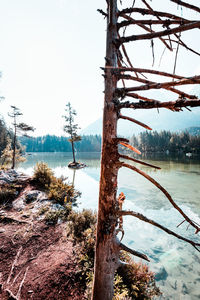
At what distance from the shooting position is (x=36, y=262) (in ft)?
13.1

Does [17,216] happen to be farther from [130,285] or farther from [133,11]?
[133,11]

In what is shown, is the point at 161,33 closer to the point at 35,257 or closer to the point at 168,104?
the point at 168,104

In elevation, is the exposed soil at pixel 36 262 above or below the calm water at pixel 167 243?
above

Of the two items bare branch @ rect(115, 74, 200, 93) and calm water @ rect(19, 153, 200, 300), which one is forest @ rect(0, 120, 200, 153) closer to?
calm water @ rect(19, 153, 200, 300)

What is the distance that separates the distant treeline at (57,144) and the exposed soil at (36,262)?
12018 centimetres

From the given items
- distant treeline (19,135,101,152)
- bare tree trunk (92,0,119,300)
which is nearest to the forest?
distant treeline (19,135,101,152)

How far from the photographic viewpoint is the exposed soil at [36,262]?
3.13 m

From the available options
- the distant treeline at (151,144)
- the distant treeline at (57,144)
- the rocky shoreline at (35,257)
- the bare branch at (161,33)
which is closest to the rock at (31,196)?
the rocky shoreline at (35,257)

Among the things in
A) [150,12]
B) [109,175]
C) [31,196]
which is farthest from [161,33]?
[31,196]

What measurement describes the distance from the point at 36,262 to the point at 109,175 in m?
4.25

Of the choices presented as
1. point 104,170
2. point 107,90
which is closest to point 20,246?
point 104,170

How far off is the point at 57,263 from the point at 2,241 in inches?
93.9

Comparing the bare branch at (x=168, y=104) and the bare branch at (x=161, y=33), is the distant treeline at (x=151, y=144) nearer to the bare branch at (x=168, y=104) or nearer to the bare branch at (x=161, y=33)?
the bare branch at (x=161, y=33)

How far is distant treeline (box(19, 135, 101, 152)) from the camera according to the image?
5079 inches
